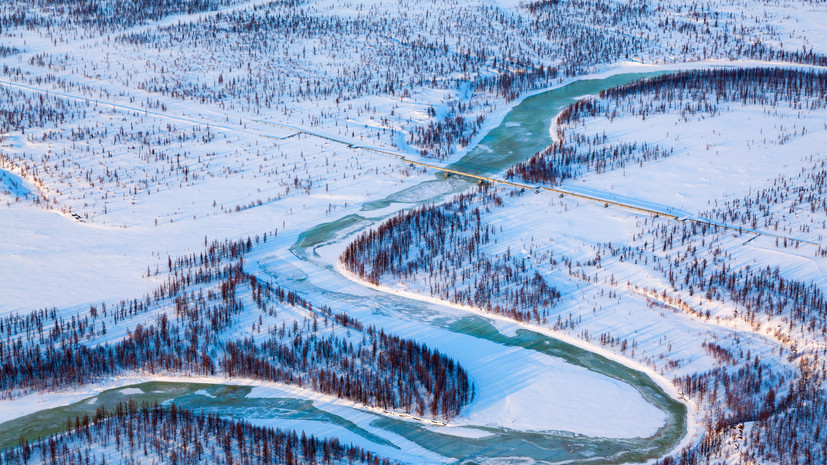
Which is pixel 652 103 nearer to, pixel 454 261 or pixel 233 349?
pixel 454 261

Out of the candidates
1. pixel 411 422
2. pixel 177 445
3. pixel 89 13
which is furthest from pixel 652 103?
pixel 89 13

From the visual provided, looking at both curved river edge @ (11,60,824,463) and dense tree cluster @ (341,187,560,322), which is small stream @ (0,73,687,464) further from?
dense tree cluster @ (341,187,560,322)

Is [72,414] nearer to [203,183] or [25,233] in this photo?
[25,233]

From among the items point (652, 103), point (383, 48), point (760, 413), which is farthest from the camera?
point (383, 48)

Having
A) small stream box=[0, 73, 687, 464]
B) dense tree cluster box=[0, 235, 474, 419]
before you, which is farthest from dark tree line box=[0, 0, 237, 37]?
dense tree cluster box=[0, 235, 474, 419]

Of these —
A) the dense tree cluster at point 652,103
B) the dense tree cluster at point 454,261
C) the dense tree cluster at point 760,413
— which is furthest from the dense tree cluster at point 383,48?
the dense tree cluster at point 760,413

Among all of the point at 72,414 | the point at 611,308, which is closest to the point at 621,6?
the point at 611,308
